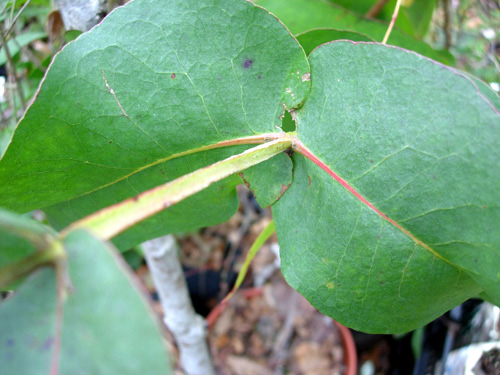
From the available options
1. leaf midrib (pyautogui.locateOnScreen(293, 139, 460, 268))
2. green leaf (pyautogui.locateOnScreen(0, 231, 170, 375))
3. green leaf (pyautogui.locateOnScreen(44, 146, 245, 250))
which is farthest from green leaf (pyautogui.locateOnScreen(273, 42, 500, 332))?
green leaf (pyautogui.locateOnScreen(0, 231, 170, 375))

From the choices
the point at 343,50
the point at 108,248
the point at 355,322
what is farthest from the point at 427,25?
the point at 108,248

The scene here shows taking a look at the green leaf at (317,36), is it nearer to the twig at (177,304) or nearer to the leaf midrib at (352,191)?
the leaf midrib at (352,191)

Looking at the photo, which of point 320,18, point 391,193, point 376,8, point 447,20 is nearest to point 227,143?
point 391,193

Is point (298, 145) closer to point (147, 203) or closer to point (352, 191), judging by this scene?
point (352, 191)

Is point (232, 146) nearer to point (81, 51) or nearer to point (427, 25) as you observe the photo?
point (81, 51)

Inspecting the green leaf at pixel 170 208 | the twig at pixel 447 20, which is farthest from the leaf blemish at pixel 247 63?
the twig at pixel 447 20
